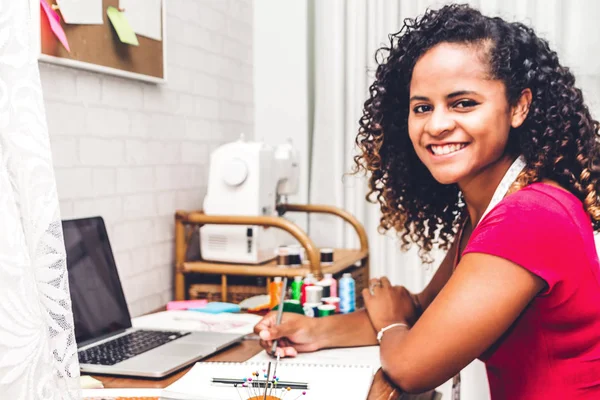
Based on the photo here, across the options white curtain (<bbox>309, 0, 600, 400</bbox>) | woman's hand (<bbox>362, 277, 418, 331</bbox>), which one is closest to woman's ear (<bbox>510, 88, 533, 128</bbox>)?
woman's hand (<bbox>362, 277, 418, 331</bbox>)

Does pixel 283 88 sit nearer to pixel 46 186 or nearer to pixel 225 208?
pixel 225 208

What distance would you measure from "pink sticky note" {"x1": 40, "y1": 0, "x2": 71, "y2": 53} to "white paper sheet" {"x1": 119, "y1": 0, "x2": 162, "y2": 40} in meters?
0.28

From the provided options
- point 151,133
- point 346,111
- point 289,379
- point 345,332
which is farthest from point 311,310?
point 346,111

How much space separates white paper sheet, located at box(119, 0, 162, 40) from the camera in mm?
1820

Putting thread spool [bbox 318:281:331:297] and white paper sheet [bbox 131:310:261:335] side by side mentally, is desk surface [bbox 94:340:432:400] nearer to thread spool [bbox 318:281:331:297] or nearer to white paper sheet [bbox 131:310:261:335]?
white paper sheet [bbox 131:310:261:335]

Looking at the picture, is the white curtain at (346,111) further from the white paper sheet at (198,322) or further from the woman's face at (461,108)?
the woman's face at (461,108)

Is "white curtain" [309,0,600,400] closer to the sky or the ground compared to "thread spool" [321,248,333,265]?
closer to the sky

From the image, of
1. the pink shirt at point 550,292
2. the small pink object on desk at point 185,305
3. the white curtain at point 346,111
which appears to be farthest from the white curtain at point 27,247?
the white curtain at point 346,111

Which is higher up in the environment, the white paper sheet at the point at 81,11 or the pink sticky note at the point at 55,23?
the white paper sheet at the point at 81,11

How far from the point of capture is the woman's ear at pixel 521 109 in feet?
4.16

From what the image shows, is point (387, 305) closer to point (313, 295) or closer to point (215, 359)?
point (313, 295)

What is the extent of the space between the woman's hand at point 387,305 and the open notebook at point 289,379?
0.73 ft

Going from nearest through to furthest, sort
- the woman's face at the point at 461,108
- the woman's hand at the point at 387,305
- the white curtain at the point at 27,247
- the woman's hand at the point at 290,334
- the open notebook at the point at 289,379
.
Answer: the white curtain at the point at 27,247 → the open notebook at the point at 289,379 → the woman's face at the point at 461,108 → the woman's hand at the point at 290,334 → the woman's hand at the point at 387,305

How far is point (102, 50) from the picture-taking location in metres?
1.69
